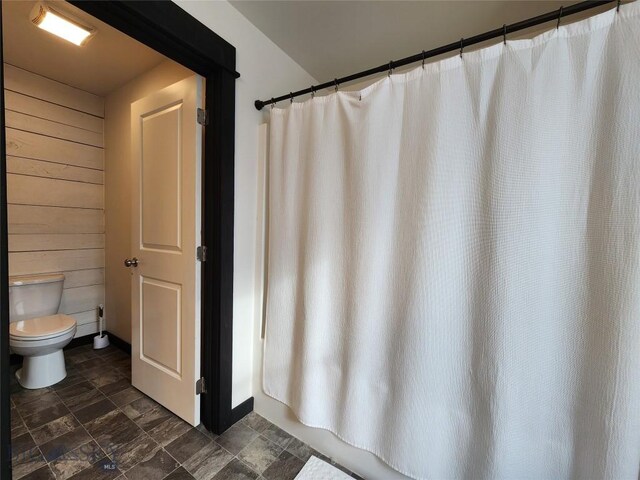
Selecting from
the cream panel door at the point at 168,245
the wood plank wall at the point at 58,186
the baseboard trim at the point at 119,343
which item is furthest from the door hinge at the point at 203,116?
the baseboard trim at the point at 119,343

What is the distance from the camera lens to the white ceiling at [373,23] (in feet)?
4.08

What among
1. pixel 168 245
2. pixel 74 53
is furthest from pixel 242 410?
pixel 74 53

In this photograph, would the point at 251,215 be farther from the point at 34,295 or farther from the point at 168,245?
the point at 34,295

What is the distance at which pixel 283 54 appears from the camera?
64.9 inches

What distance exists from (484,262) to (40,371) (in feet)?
9.10

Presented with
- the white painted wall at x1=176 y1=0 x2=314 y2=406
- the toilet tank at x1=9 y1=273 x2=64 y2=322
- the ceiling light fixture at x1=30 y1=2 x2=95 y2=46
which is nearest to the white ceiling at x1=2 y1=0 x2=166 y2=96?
the ceiling light fixture at x1=30 y1=2 x2=95 y2=46

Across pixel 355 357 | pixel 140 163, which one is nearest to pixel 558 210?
pixel 355 357

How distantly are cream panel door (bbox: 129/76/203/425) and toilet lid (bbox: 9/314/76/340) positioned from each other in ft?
1.69

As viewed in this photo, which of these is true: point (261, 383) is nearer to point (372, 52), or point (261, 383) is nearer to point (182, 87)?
point (182, 87)

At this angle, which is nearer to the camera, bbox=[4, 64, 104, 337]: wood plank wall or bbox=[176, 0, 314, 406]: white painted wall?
bbox=[176, 0, 314, 406]: white painted wall

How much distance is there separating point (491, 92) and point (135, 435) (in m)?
2.31

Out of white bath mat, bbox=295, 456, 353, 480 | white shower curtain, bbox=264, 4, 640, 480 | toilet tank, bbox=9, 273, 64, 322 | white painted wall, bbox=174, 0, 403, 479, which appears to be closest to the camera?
white shower curtain, bbox=264, 4, 640, 480

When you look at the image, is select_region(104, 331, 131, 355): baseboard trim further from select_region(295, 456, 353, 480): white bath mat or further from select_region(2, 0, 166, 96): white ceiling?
select_region(2, 0, 166, 96): white ceiling

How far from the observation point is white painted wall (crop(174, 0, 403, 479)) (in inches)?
53.0
